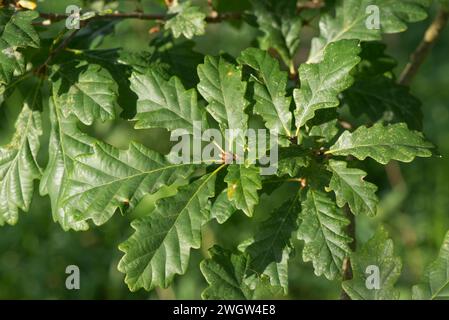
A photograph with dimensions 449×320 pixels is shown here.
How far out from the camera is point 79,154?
70.5 inches

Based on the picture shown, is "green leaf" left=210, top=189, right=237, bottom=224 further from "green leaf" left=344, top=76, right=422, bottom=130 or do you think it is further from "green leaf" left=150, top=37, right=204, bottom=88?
"green leaf" left=344, top=76, right=422, bottom=130

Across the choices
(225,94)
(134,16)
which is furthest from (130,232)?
(225,94)

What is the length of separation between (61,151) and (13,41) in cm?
33

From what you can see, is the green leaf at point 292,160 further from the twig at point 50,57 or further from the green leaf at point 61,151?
the twig at point 50,57

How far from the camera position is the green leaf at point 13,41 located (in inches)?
67.1

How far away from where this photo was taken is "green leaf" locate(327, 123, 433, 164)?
1.64 m

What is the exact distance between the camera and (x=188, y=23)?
6.66 ft

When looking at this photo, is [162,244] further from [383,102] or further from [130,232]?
[130,232]

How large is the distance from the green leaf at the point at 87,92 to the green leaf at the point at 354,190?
0.57 meters

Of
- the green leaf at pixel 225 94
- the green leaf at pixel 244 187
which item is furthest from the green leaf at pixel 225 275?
the green leaf at pixel 225 94

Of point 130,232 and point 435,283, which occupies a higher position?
point 435,283

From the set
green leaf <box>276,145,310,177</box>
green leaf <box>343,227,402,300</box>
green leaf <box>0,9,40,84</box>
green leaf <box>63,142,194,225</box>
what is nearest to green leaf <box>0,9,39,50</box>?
green leaf <box>0,9,40,84</box>
